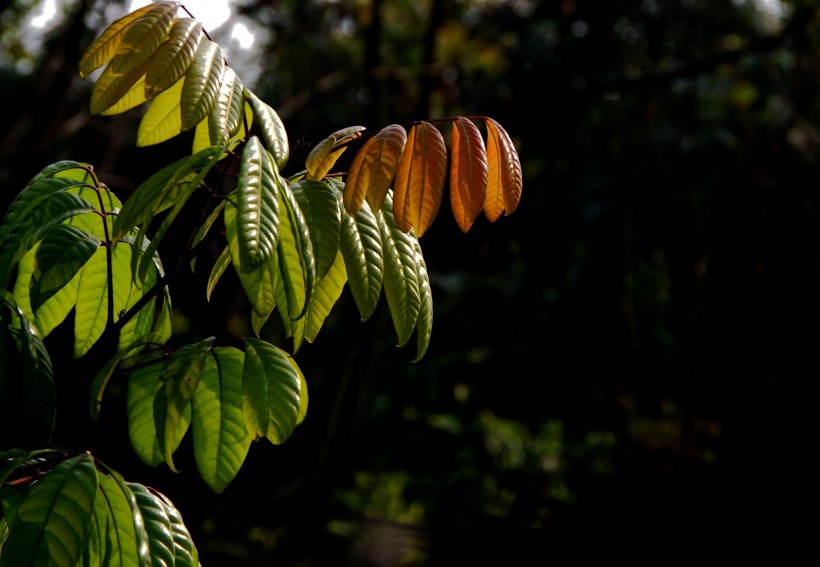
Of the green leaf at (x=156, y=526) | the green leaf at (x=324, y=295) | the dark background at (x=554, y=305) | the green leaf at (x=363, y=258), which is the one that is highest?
Answer: the green leaf at (x=363, y=258)

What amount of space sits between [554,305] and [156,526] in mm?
4644

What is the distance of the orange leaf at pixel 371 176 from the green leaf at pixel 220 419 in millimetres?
228

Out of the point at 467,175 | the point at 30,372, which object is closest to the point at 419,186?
the point at 467,175

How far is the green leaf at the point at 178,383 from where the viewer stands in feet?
2.63

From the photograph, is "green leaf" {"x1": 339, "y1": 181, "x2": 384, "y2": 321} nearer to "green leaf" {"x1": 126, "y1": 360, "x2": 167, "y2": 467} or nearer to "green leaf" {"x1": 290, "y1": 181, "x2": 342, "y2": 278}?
"green leaf" {"x1": 290, "y1": 181, "x2": 342, "y2": 278}

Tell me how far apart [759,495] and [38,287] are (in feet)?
13.6

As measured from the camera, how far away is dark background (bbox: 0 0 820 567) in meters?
3.63

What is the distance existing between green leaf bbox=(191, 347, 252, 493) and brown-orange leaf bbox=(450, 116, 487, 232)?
28 cm

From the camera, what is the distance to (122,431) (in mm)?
3133

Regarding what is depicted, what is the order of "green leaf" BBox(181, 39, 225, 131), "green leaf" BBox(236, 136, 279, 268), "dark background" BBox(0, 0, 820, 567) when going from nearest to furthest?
"green leaf" BBox(236, 136, 279, 268)
"green leaf" BBox(181, 39, 225, 131)
"dark background" BBox(0, 0, 820, 567)

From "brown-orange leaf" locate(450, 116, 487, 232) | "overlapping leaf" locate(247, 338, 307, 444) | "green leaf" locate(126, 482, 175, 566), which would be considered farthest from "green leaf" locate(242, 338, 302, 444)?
"brown-orange leaf" locate(450, 116, 487, 232)

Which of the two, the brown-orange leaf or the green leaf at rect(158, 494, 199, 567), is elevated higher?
the brown-orange leaf

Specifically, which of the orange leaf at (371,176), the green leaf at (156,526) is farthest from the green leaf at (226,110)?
the green leaf at (156,526)

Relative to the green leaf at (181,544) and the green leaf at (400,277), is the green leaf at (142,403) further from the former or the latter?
Answer: the green leaf at (400,277)
